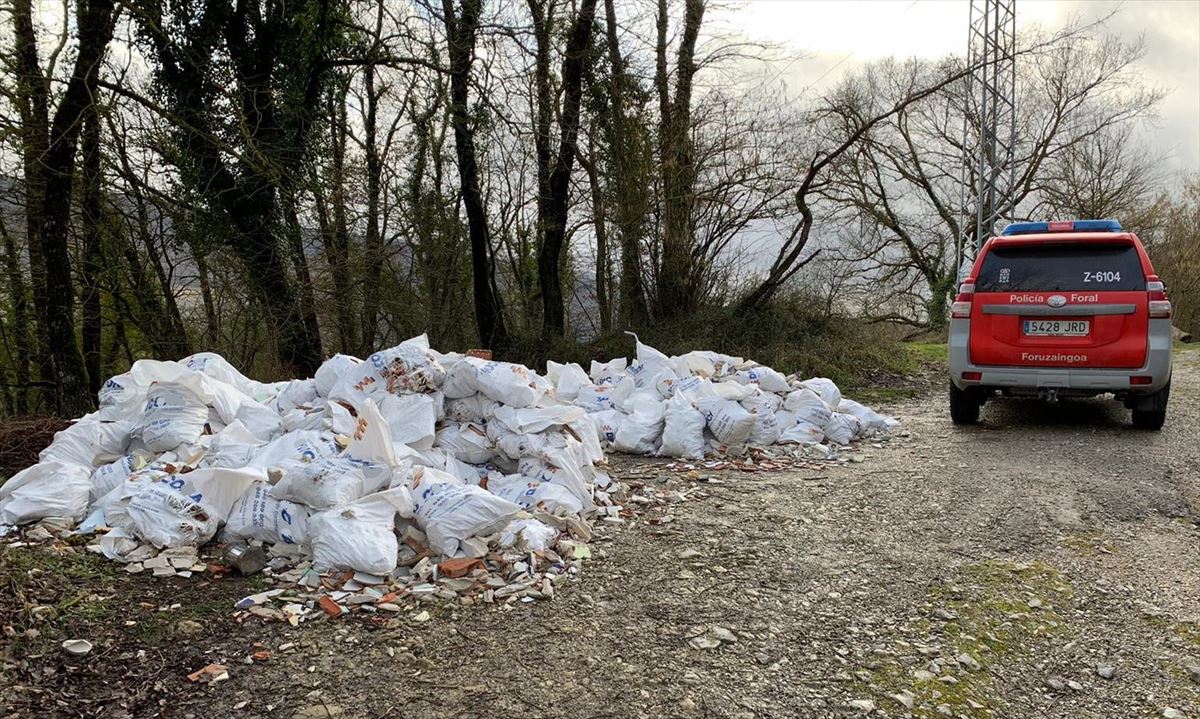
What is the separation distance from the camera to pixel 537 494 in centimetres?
434

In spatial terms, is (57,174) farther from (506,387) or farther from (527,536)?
(527,536)

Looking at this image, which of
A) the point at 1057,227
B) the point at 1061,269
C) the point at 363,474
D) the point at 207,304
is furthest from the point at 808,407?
the point at 207,304

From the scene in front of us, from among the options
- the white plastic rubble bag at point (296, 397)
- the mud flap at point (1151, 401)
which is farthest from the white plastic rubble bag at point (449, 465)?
the mud flap at point (1151, 401)

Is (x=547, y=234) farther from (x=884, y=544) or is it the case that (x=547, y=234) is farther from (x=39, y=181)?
(x=884, y=544)

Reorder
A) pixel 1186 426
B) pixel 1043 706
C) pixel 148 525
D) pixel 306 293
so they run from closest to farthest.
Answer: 1. pixel 1043 706
2. pixel 148 525
3. pixel 1186 426
4. pixel 306 293

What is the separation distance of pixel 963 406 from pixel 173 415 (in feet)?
21.7

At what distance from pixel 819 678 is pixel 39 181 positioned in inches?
383

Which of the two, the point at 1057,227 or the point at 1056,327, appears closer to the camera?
the point at 1056,327

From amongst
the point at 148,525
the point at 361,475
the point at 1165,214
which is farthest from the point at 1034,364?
the point at 1165,214

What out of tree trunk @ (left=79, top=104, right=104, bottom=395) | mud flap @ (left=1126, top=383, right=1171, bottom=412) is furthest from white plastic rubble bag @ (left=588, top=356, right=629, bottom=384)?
tree trunk @ (left=79, top=104, right=104, bottom=395)

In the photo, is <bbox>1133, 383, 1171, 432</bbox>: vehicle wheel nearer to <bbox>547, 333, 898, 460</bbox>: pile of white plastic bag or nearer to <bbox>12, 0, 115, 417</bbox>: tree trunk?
<bbox>547, 333, 898, 460</bbox>: pile of white plastic bag

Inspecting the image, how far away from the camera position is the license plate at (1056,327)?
6.20m

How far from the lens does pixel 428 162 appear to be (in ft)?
42.9

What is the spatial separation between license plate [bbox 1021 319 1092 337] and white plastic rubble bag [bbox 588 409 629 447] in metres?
3.54
